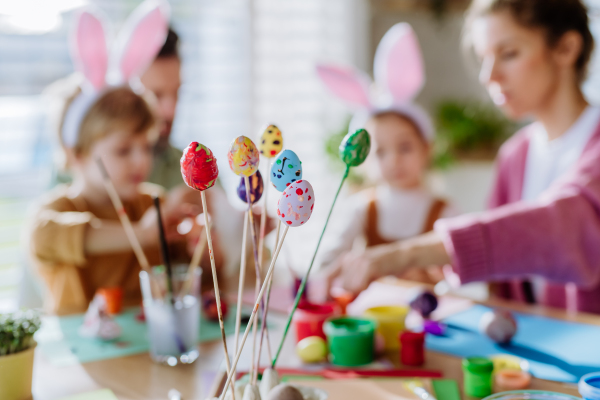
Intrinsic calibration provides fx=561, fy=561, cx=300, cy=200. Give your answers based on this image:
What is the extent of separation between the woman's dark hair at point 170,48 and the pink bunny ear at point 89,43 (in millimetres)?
468

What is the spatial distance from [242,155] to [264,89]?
2.66 metres

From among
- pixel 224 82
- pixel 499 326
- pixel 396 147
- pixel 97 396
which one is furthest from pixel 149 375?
pixel 224 82

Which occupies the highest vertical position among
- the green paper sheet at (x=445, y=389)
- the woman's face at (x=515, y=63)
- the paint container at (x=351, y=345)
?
the woman's face at (x=515, y=63)

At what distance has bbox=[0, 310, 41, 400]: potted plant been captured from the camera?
2.36ft

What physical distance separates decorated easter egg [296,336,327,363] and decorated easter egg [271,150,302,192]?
37 centimetres

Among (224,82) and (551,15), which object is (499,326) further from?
(224,82)

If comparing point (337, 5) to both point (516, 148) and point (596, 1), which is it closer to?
point (596, 1)

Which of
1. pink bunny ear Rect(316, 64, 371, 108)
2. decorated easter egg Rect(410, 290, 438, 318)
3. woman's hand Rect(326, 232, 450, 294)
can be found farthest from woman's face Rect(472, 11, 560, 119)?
decorated easter egg Rect(410, 290, 438, 318)

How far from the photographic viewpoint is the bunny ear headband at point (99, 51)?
1302 mm

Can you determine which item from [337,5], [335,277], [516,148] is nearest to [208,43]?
[337,5]

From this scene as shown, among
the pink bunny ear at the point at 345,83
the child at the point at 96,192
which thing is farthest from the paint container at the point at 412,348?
the pink bunny ear at the point at 345,83

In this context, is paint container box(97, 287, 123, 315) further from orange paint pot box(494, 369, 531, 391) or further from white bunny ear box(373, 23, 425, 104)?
white bunny ear box(373, 23, 425, 104)

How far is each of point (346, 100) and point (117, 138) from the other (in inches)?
26.3

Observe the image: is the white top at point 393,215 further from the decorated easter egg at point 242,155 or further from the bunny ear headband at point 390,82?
the decorated easter egg at point 242,155
